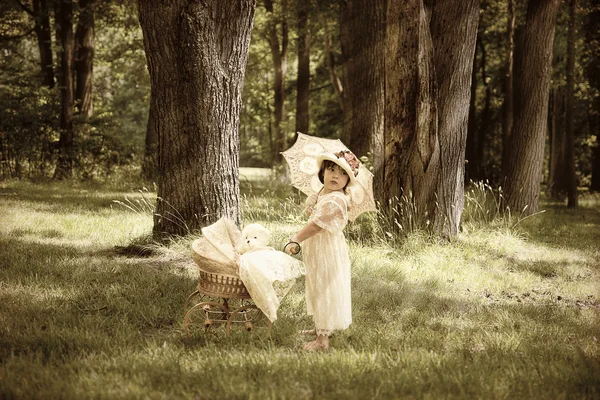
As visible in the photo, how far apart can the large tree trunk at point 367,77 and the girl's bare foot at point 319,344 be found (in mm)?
7685

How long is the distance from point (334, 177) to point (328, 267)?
0.77 metres

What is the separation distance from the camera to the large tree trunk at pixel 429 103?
8781 millimetres

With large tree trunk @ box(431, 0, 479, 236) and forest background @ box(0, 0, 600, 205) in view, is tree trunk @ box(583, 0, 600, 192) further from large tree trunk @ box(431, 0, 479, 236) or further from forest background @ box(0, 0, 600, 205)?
large tree trunk @ box(431, 0, 479, 236)

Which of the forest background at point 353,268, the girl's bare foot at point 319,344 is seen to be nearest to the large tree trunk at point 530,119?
the forest background at point 353,268

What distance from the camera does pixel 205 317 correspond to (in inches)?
214

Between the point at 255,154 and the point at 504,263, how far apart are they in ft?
181

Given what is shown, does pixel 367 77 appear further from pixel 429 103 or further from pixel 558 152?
pixel 558 152

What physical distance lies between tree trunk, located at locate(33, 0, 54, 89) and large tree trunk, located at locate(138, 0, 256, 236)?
41.6 ft

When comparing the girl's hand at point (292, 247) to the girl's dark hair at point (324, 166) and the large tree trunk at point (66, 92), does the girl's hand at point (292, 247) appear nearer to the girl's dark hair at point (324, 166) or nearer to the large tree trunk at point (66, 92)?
the girl's dark hair at point (324, 166)

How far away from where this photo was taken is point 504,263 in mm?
8602

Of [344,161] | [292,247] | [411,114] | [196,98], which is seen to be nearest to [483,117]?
[411,114]

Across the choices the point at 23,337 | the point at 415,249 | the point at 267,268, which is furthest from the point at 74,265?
the point at 415,249

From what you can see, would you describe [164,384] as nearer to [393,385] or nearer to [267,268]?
[267,268]

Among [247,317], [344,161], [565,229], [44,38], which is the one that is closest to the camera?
[344,161]
